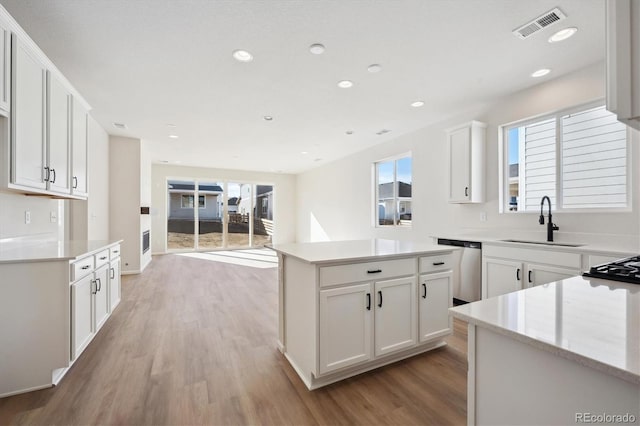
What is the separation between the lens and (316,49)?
251 centimetres

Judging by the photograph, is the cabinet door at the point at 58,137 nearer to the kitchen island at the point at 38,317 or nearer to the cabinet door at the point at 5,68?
the cabinet door at the point at 5,68

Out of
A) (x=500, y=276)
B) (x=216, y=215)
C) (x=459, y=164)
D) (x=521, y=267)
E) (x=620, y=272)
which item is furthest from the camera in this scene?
(x=216, y=215)

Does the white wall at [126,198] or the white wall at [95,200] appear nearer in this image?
the white wall at [95,200]

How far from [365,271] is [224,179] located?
7.84 metres

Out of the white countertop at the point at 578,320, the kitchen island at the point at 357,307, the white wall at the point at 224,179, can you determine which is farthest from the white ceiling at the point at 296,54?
the white wall at the point at 224,179

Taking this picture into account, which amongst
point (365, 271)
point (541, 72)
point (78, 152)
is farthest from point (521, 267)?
point (78, 152)

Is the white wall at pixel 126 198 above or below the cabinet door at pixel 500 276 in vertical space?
above

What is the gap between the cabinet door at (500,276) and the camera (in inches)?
115

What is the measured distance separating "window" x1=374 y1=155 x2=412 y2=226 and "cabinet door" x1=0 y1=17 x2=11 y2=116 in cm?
509

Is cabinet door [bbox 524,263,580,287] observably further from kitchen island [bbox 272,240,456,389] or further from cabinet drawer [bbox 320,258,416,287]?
cabinet drawer [bbox 320,258,416,287]

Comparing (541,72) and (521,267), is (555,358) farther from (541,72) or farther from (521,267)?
(541,72)

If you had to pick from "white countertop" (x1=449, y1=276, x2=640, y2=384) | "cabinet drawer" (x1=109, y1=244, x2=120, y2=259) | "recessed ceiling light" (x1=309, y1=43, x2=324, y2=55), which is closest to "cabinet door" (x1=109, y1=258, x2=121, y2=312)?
"cabinet drawer" (x1=109, y1=244, x2=120, y2=259)
